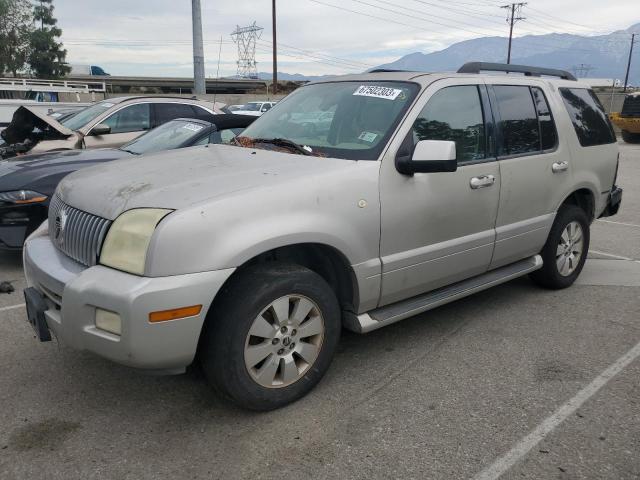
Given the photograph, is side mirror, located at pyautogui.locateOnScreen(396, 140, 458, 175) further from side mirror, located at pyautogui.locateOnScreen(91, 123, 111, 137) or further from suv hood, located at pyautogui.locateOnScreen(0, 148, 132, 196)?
side mirror, located at pyautogui.locateOnScreen(91, 123, 111, 137)

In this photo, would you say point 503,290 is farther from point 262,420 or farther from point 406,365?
point 262,420

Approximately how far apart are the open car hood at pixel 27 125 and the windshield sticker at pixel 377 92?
4.76 meters

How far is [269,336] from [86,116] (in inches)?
264

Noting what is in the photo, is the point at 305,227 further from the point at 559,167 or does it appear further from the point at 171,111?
the point at 171,111

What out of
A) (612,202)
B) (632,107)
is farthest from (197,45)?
(632,107)

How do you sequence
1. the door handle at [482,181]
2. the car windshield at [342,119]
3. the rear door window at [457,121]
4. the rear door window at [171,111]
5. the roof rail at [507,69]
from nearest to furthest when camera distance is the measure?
1. the car windshield at [342,119]
2. the rear door window at [457,121]
3. the door handle at [482,181]
4. the roof rail at [507,69]
5. the rear door window at [171,111]

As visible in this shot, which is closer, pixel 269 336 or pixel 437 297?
pixel 269 336

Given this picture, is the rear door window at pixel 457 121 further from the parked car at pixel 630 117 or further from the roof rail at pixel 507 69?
the parked car at pixel 630 117

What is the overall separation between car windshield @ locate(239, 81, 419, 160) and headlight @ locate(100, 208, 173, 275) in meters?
1.21

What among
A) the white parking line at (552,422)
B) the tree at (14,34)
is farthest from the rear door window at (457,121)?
the tree at (14,34)

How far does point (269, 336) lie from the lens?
2.80 metres

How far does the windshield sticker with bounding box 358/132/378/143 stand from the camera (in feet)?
11.0

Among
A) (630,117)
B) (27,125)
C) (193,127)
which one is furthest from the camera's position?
(630,117)

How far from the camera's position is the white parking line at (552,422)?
8.16 feet
